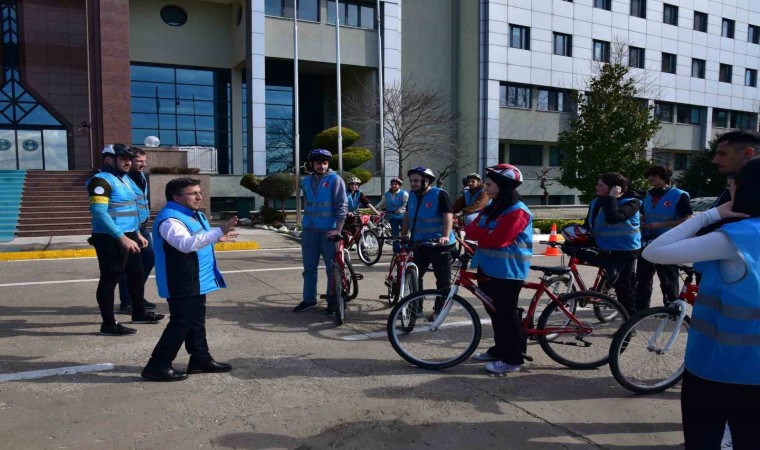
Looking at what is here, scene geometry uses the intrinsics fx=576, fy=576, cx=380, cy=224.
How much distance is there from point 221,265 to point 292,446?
802 cm

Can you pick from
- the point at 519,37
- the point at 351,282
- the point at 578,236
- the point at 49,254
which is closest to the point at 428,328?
the point at 578,236

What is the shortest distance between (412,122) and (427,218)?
64.3ft

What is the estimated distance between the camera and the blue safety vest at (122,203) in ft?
20.3

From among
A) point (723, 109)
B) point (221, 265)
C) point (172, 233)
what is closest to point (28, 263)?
point (221, 265)

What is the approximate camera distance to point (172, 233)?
174 inches

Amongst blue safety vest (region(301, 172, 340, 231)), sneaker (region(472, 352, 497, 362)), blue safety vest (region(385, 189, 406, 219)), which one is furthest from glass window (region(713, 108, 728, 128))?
sneaker (region(472, 352, 497, 362))

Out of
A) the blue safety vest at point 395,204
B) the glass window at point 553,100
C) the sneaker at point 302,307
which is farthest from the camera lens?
the glass window at point 553,100

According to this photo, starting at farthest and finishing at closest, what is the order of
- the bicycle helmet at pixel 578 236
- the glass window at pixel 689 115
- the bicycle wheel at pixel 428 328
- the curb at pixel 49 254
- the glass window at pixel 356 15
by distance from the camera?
the glass window at pixel 689 115
the glass window at pixel 356 15
the curb at pixel 49 254
the bicycle helmet at pixel 578 236
the bicycle wheel at pixel 428 328

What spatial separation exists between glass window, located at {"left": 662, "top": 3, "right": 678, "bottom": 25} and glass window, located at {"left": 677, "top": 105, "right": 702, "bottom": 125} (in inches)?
Answer: 223

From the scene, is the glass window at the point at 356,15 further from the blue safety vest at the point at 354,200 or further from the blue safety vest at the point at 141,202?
the blue safety vest at the point at 141,202

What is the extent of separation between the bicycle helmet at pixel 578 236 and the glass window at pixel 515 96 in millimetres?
27421

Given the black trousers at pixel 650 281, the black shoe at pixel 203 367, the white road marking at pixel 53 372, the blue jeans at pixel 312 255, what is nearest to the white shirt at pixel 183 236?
the black shoe at pixel 203 367

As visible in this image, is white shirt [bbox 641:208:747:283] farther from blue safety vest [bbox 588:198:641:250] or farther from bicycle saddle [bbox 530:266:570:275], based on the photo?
blue safety vest [bbox 588:198:641:250]

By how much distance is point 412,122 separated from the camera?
1009 inches
